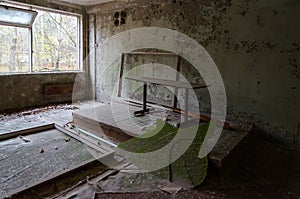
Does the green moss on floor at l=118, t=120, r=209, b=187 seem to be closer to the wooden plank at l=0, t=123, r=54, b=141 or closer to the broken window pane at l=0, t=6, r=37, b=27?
the wooden plank at l=0, t=123, r=54, b=141

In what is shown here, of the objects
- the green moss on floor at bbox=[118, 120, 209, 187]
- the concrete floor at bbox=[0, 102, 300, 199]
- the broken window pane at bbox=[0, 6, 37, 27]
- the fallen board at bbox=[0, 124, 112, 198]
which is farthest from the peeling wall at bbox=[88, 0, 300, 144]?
the broken window pane at bbox=[0, 6, 37, 27]

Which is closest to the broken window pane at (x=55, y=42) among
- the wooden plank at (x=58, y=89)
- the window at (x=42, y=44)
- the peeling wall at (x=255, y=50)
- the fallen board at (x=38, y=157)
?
the window at (x=42, y=44)

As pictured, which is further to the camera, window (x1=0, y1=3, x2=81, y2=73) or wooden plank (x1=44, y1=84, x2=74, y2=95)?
wooden plank (x1=44, y1=84, x2=74, y2=95)

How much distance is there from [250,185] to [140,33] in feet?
13.3

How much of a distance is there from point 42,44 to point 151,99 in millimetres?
3312

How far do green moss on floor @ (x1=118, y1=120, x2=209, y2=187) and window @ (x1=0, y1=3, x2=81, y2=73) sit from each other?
4.07m

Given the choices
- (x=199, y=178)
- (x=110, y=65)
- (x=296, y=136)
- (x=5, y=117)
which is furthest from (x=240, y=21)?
(x=5, y=117)

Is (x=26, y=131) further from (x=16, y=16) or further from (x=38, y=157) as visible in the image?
(x=16, y=16)

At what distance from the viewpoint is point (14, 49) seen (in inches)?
225

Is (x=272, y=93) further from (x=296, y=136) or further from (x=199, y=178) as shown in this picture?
(x=199, y=178)

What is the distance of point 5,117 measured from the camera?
500 centimetres

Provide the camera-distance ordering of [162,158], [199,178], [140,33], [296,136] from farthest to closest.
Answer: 1. [140,33]
2. [296,136]
3. [162,158]
4. [199,178]

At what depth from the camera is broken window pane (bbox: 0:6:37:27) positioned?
204 inches

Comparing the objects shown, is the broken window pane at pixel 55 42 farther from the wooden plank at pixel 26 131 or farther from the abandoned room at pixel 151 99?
the wooden plank at pixel 26 131
